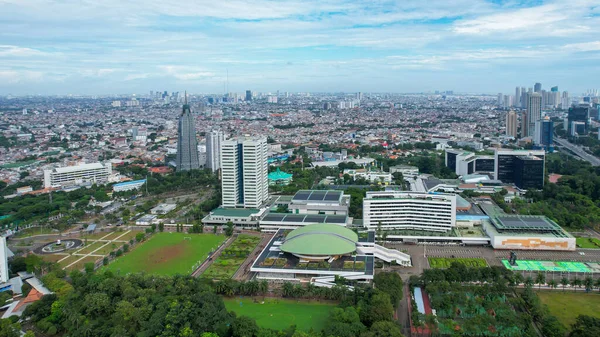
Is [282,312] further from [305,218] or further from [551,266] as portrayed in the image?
[551,266]

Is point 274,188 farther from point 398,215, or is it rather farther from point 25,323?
point 25,323

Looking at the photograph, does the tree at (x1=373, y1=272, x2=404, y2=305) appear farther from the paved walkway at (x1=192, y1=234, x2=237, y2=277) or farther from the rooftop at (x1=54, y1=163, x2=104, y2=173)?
the rooftop at (x1=54, y1=163, x2=104, y2=173)

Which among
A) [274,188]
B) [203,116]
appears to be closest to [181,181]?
[274,188]

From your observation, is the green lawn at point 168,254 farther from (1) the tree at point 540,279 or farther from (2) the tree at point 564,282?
(2) the tree at point 564,282


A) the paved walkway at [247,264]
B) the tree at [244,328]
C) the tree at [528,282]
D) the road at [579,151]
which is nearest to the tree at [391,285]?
the tree at [528,282]

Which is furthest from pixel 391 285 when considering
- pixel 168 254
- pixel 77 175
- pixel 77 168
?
pixel 77 168

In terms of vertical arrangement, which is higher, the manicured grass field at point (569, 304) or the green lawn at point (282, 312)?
the manicured grass field at point (569, 304)

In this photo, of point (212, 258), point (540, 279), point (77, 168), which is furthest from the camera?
point (77, 168)
